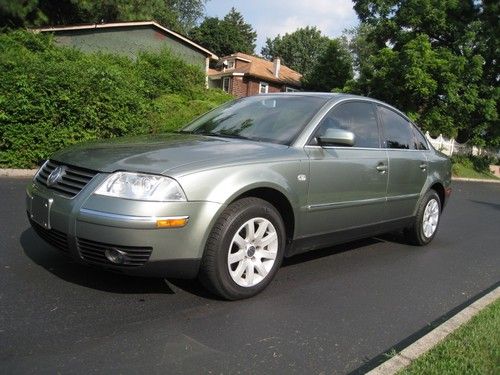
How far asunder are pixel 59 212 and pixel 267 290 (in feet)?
5.66

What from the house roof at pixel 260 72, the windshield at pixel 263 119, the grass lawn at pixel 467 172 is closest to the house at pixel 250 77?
the house roof at pixel 260 72

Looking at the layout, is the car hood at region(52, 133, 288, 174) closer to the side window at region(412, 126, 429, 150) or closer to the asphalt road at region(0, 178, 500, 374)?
the asphalt road at region(0, 178, 500, 374)

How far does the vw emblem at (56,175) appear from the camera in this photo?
3.90 metres

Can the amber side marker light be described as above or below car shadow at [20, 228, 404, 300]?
above

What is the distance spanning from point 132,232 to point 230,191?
0.75 metres

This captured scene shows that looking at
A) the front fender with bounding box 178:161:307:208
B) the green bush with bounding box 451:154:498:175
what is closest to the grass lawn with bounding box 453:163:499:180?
the green bush with bounding box 451:154:498:175

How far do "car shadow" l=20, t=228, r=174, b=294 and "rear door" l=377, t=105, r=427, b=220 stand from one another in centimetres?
261

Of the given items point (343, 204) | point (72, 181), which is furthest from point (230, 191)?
point (343, 204)

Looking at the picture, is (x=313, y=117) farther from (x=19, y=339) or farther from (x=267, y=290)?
(x=19, y=339)

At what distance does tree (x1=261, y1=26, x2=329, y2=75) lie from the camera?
73688 mm

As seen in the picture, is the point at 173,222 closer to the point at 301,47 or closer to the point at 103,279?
the point at 103,279

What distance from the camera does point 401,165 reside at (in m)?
5.73

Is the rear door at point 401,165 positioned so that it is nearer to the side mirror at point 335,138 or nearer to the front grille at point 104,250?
the side mirror at point 335,138

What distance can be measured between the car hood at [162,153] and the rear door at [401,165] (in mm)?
1712
